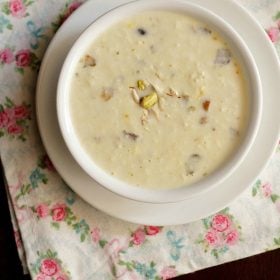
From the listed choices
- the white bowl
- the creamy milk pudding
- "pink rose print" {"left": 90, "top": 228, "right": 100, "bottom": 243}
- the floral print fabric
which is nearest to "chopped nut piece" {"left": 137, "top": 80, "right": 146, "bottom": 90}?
the creamy milk pudding

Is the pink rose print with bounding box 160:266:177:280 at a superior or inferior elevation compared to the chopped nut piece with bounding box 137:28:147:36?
inferior

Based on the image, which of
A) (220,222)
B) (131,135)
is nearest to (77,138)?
(131,135)

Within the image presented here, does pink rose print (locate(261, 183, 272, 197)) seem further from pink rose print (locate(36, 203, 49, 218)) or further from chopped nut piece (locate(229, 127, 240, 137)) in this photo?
pink rose print (locate(36, 203, 49, 218))

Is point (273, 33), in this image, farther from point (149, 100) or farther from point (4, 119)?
point (4, 119)

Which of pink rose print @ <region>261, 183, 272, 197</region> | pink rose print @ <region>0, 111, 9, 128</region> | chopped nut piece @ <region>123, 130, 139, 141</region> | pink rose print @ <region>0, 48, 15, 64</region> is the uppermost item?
pink rose print @ <region>0, 48, 15, 64</region>

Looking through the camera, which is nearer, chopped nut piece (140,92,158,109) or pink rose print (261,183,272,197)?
chopped nut piece (140,92,158,109)

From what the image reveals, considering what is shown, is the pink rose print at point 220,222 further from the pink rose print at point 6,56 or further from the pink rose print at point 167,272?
the pink rose print at point 6,56

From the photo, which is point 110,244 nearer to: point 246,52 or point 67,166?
point 67,166

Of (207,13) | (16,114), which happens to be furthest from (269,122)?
A: (16,114)
